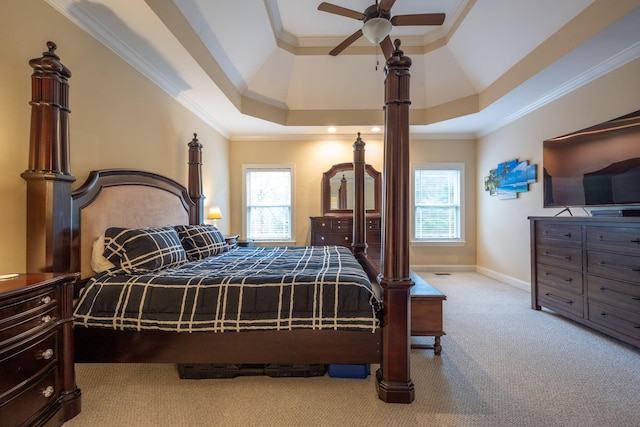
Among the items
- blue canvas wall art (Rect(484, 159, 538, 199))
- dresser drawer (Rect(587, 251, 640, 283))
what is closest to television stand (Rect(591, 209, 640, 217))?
dresser drawer (Rect(587, 251, 640, 283))

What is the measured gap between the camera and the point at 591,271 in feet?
9.05

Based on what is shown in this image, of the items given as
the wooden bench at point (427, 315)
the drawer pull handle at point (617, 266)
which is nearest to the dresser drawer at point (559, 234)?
the drawer pull handle at point (617, 266)

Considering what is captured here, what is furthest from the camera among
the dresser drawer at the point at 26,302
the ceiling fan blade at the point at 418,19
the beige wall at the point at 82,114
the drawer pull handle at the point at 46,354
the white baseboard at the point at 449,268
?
the white baseboard at the point at 449,268

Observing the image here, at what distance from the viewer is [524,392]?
1.90m

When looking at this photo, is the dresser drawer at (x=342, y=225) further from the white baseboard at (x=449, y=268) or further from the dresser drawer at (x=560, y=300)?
the dresser drawer at (x=560, y=300)

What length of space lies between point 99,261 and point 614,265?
4109 mm

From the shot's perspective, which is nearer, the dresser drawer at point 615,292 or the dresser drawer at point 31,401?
the dresser drawer at point 31,401

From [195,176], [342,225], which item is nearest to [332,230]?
[342,225]

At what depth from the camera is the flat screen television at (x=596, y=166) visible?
101 inches

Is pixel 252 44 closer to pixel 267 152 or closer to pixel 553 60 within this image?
pixel 267 152

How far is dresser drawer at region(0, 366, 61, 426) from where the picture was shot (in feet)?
4.23

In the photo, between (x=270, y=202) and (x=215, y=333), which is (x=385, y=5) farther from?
(x=270, y=202)

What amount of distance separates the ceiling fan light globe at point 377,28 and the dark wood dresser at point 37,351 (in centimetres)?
286

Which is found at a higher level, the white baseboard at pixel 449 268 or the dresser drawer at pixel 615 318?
the dresser drawer at pixel 615 318
